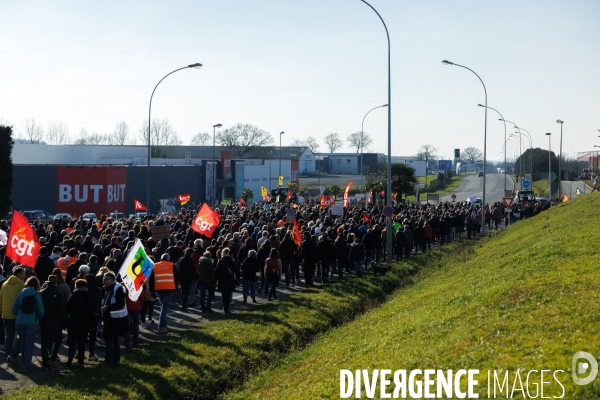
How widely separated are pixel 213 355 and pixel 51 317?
3141 mm

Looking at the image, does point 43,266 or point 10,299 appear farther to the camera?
point 43,266

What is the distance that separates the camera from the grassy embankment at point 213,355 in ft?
39.1

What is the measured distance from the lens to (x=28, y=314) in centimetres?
1252

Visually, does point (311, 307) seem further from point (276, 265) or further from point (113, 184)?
point (113, 184)

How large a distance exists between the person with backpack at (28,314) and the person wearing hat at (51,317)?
15 centimetres

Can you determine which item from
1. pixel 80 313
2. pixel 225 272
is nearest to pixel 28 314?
pixel 80 313

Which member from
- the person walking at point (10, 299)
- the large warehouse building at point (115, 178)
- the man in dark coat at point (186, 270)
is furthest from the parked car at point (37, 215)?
the person walking at point (10, 299)

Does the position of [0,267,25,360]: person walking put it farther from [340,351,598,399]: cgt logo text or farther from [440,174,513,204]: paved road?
[440,174,513,204]: paved road

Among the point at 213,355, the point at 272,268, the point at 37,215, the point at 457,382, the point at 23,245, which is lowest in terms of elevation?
the point at 213,355

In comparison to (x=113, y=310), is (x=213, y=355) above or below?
below

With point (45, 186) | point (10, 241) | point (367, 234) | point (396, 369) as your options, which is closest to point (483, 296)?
point (396, 369)

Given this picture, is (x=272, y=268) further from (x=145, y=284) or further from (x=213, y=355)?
(x=213, y=355)

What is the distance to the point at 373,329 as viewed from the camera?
15.7 metres

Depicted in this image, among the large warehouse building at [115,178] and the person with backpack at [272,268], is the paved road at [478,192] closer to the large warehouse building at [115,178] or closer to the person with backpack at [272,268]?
the large warehouse building at [115,178]
